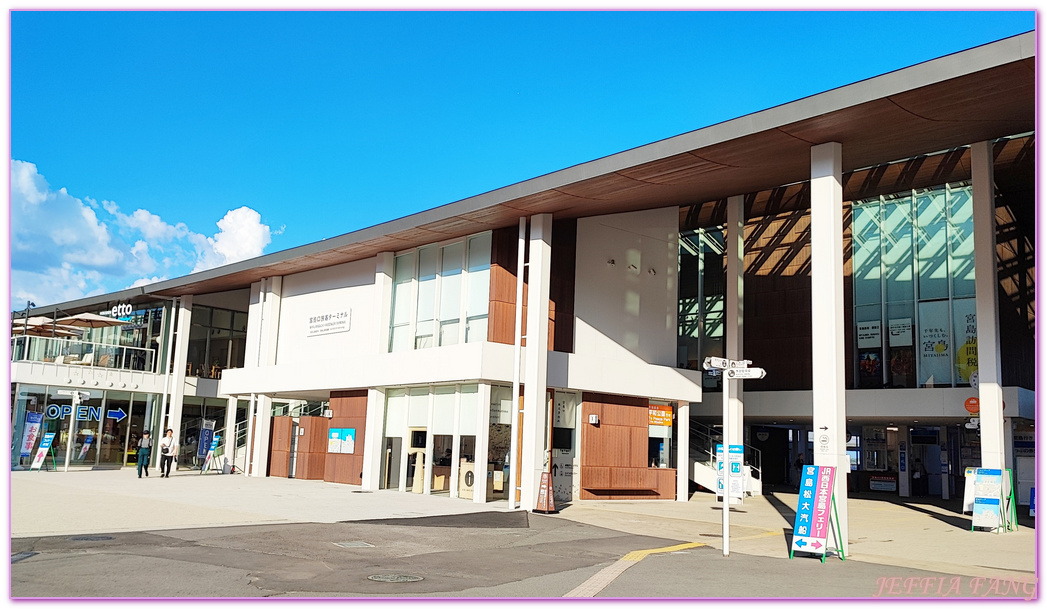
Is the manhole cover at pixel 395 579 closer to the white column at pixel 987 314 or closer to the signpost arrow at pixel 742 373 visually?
the signpost arrow at pixel 742 373

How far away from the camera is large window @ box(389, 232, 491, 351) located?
21.5 meters

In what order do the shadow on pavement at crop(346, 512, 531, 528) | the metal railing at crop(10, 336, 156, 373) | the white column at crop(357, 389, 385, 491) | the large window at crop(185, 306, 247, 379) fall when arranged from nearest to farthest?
the shadow on pavement at crop(346, 512, 531, 528) → the white column at crop(357, 389, 385, 491) → the metal railing at crop(10, 336, 156, 373) → the large window at crop(185, 306, 247, 379)

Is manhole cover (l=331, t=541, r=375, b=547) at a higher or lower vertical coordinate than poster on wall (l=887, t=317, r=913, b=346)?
lower

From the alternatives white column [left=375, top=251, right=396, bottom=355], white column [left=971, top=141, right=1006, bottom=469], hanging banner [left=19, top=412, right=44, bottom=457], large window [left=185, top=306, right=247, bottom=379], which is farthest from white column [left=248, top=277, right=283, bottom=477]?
white column [left=971, top=141, right=1006, bottom=469]

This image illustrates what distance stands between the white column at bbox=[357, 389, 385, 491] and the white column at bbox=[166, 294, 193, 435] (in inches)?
481

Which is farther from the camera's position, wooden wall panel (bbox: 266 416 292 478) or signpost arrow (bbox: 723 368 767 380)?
wooden wall panel (bbox: 266 416 292 478)

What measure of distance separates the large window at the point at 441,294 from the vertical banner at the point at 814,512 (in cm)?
1024

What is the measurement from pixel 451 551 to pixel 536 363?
7754mm

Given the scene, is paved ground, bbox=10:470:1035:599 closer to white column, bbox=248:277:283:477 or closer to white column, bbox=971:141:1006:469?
white column, bbox=971:141:1006:469

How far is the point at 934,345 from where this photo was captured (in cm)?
2702

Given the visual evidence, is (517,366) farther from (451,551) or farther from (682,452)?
(451,551)

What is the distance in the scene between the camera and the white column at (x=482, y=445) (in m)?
19.9

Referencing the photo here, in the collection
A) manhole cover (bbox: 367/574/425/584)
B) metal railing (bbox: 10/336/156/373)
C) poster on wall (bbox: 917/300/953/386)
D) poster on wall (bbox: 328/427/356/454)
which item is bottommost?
manhole cover (bbox: 367/574/425/584)

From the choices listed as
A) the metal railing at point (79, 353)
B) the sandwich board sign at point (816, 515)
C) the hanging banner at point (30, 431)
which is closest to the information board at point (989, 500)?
the sandwich board sign at point (816, 515)
